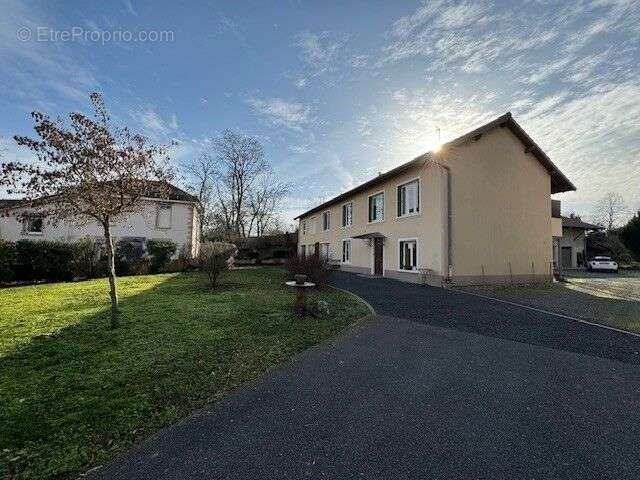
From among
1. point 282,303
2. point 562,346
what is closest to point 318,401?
point 562,346

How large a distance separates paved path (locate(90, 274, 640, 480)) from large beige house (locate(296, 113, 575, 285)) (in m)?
9.35

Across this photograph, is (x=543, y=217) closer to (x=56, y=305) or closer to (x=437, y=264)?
(x=437, y=264)

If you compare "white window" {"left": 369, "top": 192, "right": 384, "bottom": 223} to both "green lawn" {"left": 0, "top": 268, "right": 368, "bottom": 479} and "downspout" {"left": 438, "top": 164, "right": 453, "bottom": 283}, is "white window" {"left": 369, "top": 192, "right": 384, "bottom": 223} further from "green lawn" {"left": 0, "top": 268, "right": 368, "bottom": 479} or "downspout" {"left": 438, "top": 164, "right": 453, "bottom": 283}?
"green lawn" {"left": 0, "top": 268, "right": 368, "bottom": 479}

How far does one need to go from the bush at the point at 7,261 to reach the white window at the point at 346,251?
61.2ft

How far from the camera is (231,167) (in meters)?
Answer: 43.8

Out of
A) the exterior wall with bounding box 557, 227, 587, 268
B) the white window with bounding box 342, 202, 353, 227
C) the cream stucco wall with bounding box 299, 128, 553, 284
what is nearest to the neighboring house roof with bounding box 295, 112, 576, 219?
the cream stucco wall with bounding box 299, 128, 553, 284

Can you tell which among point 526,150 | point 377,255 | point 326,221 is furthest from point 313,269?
point 326,221

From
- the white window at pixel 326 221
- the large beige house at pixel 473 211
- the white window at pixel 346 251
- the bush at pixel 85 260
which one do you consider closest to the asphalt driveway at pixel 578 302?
the large beige house at pixel 473 211

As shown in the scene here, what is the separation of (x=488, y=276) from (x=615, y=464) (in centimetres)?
1408

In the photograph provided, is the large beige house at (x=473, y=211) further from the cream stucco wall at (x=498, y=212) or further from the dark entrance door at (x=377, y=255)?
the dark entrance door at (x=377, y=255)

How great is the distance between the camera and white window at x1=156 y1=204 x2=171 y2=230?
2725 centimetres

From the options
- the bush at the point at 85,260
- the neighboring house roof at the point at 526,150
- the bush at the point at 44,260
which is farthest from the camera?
the bush at the point at 85,260

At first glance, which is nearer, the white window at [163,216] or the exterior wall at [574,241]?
the white window at [163,216]

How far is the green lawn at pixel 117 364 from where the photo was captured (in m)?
3.18
